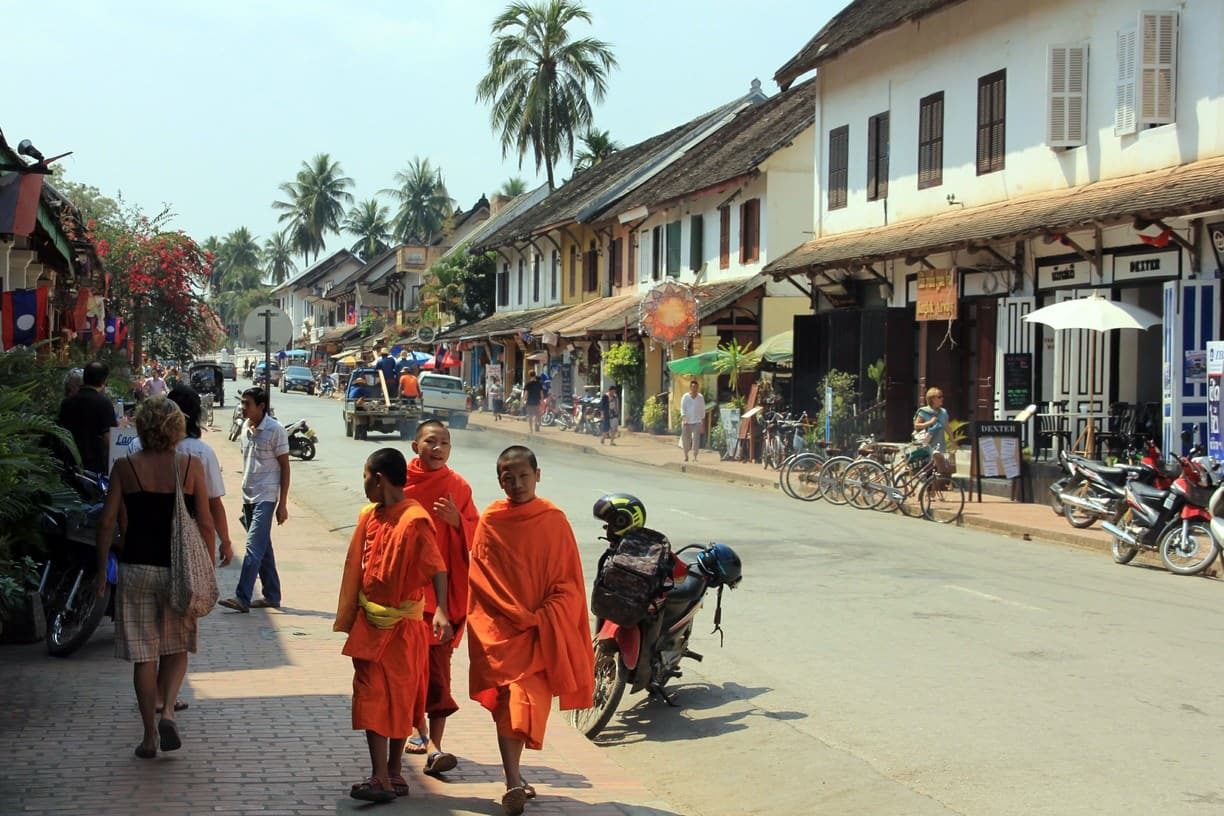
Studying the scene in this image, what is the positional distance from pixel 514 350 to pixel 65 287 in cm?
3382

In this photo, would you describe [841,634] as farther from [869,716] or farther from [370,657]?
[370,657]

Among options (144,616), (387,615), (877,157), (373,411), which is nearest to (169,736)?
(144,616)

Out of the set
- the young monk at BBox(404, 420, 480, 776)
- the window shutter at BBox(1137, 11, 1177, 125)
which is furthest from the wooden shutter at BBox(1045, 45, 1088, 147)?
the young monk at BBox(404, 420, 480, 776)

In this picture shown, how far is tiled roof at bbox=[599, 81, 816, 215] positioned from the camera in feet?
111

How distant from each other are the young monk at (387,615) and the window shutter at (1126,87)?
16207 millimetres

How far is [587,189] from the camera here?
54.0 m

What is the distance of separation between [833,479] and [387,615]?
16330 millimetres

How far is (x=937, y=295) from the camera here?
2391cm

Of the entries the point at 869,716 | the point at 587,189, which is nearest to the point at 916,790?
the point at 869,716

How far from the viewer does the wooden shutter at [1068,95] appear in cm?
2088

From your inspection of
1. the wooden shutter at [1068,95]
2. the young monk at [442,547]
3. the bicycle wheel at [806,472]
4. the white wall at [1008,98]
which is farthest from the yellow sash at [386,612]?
the wooden shutter at [1068,95]

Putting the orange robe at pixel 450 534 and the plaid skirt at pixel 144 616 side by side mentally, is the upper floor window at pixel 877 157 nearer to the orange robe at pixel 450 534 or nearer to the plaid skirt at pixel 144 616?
the orange robe at pixel 450 534

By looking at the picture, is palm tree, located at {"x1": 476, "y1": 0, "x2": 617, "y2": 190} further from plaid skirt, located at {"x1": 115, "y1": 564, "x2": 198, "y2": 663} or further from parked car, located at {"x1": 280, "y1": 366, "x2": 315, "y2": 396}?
plaid skirt, located at {"x1": 115, "y1": 564, "x2": 198, "y2": 663}

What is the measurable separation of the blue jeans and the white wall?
13.4 m
